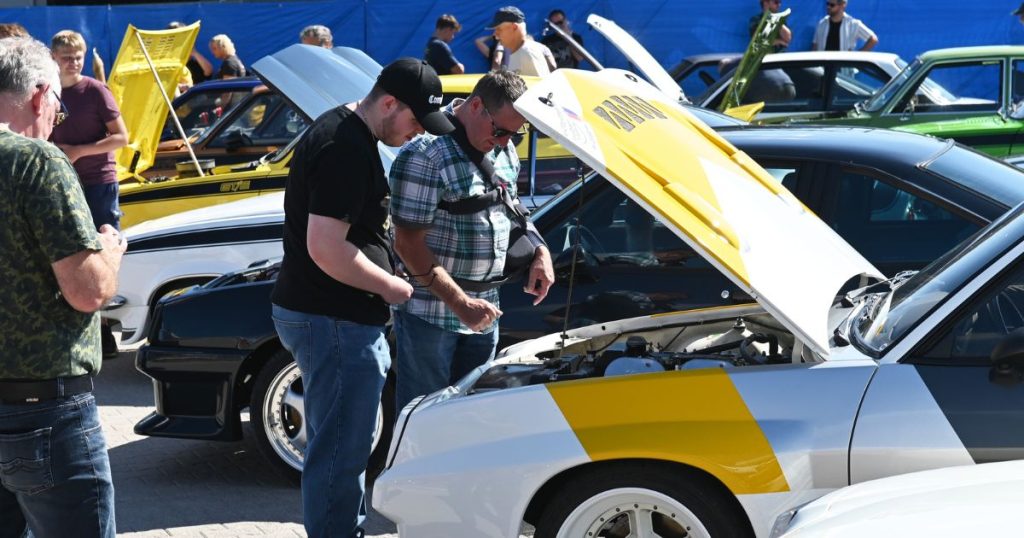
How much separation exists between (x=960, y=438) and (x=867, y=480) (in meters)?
0.28

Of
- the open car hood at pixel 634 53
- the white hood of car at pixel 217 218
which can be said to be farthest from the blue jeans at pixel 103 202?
the open car hood at pixel 634 53

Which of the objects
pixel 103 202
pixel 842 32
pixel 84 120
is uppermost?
pixel 842 32

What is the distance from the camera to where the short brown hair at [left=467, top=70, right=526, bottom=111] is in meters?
4.38

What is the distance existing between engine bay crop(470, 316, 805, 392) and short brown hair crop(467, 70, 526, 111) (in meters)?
0.91

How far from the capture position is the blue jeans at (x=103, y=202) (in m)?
8.23

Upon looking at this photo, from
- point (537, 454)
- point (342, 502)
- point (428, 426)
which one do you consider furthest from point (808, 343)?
point (342, 502)

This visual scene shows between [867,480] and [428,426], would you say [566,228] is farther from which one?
[867,480]

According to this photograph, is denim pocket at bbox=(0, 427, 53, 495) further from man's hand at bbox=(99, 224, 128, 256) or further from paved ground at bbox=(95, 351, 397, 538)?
paved ground at bbox=(95, 351, 397, 538)

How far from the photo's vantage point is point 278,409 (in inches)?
225

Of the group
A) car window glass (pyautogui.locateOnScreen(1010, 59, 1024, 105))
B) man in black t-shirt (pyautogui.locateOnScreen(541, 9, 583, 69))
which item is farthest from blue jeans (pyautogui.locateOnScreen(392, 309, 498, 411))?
man in black t-shirt (pyautogui.locateOnScreen(541, 9, 583, 69))

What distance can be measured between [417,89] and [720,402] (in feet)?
4.40

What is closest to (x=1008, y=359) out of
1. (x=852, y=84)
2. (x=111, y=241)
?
(x=111, y=241)

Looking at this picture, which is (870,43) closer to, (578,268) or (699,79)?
(699,79)

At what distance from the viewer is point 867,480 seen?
3.56 metres
